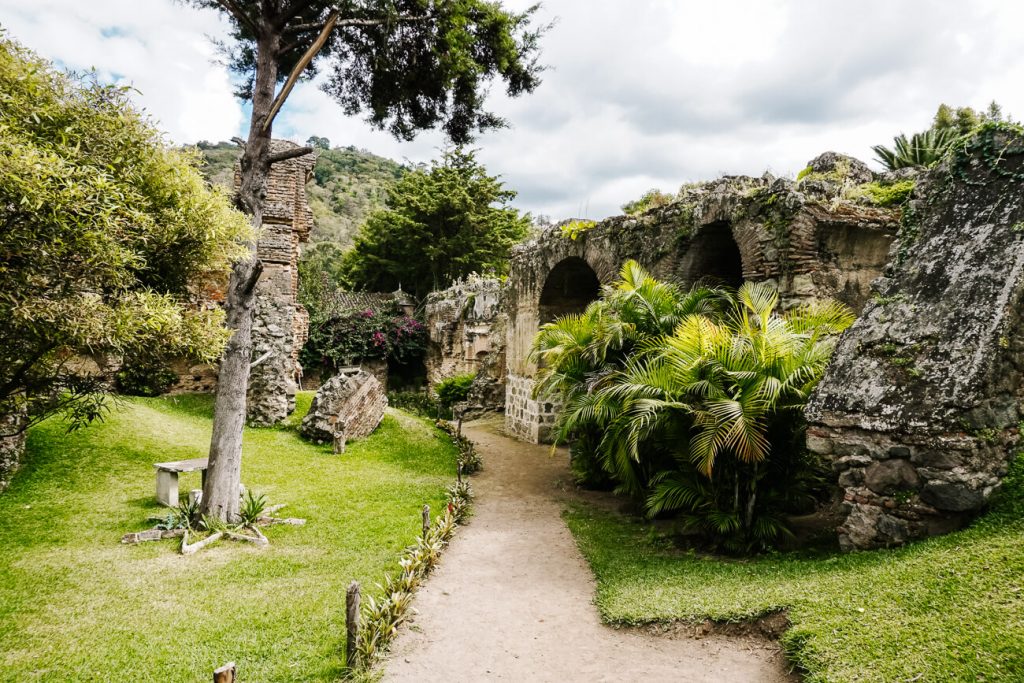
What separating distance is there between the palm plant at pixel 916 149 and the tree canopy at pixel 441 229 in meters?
17.7

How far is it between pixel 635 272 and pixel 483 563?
4839mm

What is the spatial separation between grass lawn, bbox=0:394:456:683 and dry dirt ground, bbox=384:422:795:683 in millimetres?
650

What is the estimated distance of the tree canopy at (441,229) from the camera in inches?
1091

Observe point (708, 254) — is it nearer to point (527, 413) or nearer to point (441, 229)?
point (527, 413)

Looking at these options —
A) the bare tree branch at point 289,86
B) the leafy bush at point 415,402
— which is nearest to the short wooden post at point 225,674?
the bare tree branch at point 289,86

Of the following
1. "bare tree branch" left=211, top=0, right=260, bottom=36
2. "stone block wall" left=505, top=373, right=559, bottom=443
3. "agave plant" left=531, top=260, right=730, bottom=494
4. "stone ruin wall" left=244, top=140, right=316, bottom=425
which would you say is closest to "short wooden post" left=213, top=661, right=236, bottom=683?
"agave plant" left=531, top=260, right=730, bottom=494

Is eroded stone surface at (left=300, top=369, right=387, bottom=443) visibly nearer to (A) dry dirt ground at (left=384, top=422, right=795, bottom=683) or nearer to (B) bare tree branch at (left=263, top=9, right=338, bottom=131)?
(A) dry dirt ground at (left=384, top=422, right=795, bottom=683)

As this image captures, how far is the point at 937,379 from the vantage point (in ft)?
16.4

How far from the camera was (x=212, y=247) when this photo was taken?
5184 millimetres

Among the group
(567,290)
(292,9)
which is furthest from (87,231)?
(567,290)

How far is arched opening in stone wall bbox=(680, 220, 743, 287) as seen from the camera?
10.3m

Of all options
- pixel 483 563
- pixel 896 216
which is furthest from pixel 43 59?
pixel 896 216

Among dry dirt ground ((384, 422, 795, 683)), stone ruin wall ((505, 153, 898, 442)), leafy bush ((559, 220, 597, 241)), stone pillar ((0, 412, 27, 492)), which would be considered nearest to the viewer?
dry dirt ground ((384, 422, 795, 683))

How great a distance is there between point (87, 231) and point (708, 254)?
9337 mm
